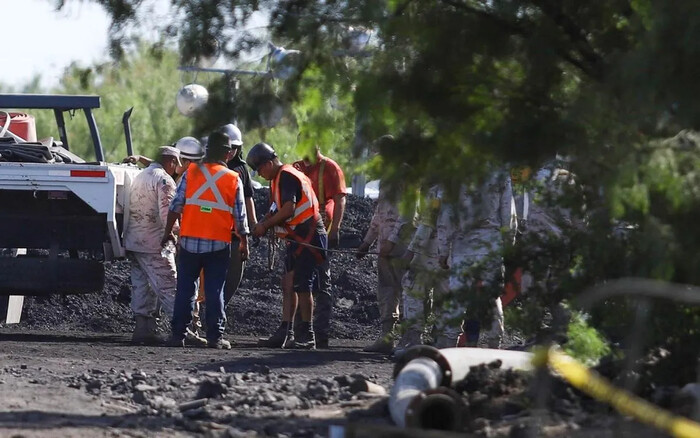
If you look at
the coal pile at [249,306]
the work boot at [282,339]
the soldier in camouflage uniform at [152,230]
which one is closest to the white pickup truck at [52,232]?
the soldier in camouflage uniform at [152,230]

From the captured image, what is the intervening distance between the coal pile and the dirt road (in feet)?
9.82

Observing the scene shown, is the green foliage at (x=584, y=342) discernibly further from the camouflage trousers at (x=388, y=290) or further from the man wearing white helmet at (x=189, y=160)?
the man wearing white helmet at (x=189, y=160)

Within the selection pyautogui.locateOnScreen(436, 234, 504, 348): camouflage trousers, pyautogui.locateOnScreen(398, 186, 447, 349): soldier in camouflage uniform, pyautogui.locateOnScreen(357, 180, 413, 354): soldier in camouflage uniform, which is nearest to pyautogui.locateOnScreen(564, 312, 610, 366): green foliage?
pyautogui.locateOnScreen(436, 234, 504, 348): camouflage trousers

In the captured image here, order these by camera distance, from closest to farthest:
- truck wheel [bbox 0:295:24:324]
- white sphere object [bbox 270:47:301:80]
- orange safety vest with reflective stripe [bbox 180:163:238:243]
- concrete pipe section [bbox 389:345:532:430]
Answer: concrete pipe section [bbox 389:345:532:430] < white sphere object [bbox 270:47:301:80] < orange safety vest with reflective stripe [bbox 180:163:238:243] < truck wheel [bbox 0:295:24:324]

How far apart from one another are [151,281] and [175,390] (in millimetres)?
4413

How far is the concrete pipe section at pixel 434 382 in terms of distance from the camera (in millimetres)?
7223

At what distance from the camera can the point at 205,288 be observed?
1317cm

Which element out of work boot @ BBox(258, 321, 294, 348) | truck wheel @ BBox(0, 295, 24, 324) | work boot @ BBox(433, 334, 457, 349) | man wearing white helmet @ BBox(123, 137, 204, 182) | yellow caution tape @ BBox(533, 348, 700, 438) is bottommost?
truck wheel @ BBox(0, 295, 24, 324)

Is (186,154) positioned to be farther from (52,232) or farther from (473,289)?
(473,289)

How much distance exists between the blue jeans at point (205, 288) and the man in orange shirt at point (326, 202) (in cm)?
117

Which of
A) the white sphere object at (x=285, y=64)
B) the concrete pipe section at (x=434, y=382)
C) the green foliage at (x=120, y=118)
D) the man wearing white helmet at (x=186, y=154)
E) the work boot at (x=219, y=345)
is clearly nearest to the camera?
Answer: the concrete pipe section at (x=434, y=382)

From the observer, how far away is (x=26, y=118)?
15961mm

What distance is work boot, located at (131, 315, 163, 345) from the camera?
13984 mm

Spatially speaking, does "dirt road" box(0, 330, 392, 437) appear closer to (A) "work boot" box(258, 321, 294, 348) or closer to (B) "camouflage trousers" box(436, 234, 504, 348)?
(A) "work boot" box(258, 321, 294, 348)
